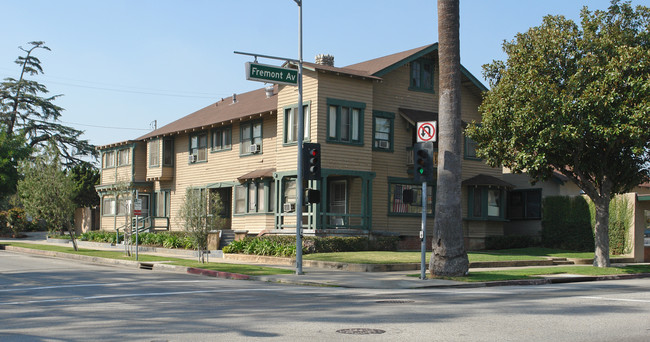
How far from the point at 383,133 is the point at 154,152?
1673 cm

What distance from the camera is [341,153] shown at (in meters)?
31.4

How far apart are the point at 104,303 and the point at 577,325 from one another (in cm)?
909

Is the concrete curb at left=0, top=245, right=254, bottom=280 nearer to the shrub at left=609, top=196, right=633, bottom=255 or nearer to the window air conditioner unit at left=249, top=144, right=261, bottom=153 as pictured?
the window air conditioner unit at left=249, top=144, right=261, bottom=153

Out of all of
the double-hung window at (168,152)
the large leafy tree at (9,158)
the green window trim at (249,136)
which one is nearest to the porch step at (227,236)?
the green window trim at (249,136)

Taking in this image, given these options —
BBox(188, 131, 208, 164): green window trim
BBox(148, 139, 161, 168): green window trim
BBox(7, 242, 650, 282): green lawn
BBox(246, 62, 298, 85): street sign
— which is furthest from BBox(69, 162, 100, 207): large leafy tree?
BBox(246, 62, 298, 85): street sign

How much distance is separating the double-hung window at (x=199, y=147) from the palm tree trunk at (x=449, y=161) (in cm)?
2178

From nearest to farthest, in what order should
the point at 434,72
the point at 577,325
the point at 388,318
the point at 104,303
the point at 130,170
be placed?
the point at 577,325, the point at 388,318, the point at 104,303, the point at 434,72, the point at 130,170

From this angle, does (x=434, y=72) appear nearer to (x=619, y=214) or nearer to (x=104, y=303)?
(x=619, y=214)

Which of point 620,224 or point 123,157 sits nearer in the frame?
point 620,224

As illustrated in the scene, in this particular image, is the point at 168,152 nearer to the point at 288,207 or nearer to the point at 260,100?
the point at 260,100

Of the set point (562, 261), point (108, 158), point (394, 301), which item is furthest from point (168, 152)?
point (394, 301)

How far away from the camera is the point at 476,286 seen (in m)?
19.3

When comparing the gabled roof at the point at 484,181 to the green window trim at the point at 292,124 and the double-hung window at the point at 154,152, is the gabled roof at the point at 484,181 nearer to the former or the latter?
the green window trim at the point at 292,124

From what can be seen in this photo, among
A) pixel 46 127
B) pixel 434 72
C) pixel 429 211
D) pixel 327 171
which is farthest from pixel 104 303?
pixel 46 127
